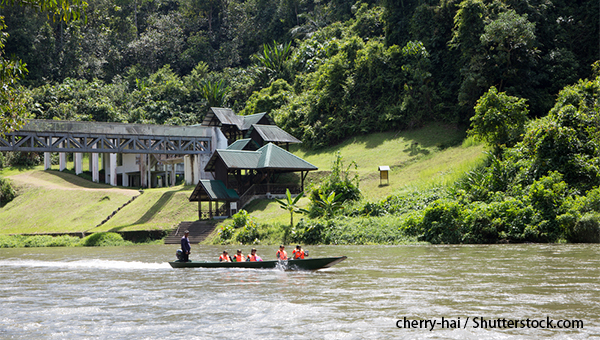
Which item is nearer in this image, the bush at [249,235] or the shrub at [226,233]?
the bush at [249,235]

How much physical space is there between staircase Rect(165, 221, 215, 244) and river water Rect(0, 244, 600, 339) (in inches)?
588

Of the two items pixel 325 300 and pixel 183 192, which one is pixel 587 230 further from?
pixel 183 192

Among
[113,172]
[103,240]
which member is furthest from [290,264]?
[113,172]

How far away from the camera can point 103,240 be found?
37500 mm

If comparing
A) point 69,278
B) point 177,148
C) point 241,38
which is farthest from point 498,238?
point 241,38

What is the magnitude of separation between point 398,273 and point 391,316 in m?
6.38

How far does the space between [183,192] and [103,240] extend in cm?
1037

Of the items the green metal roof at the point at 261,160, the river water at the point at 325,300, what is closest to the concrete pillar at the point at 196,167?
the green metal roof at the point at 261,160

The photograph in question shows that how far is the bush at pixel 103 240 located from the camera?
3722 cm

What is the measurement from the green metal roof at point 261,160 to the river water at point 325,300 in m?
20.6

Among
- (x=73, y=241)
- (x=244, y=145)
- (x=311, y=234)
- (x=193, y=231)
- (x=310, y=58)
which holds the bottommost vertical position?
(x=73, y=241)

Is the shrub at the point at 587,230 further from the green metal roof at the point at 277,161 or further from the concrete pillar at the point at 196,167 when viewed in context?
the concrete pillar at the point at 196,167

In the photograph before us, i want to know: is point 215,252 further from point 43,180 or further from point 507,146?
point 43,180

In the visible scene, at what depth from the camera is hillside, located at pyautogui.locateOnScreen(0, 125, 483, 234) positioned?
A: 39.9 metres
